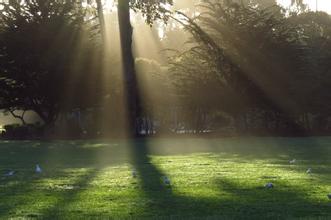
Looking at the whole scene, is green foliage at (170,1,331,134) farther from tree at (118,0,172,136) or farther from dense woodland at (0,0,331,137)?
tree at (118,0,172,136)

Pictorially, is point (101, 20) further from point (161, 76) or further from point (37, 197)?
point (37, 197)

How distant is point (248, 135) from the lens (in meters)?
36.0

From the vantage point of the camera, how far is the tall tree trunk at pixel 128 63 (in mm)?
33250

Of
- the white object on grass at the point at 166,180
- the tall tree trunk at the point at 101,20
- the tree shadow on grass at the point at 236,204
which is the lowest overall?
the tree shadow on grass at the point at 236,204

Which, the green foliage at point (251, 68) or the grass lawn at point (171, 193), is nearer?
the grass lawn at point (171, 193)

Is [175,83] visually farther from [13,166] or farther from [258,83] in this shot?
[13,166]

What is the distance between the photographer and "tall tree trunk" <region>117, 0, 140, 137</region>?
33250 millimetres

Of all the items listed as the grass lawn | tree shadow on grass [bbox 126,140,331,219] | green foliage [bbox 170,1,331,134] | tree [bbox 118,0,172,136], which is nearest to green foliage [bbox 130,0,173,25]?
tree [bbox 118,0,172,136]

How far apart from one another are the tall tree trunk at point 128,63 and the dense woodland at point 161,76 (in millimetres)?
60

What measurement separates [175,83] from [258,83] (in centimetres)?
542

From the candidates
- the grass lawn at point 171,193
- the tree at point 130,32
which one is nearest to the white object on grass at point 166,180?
the grass lawn at point 171,193

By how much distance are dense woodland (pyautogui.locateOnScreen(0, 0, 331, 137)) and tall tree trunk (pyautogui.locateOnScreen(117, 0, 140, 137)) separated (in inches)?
2.4

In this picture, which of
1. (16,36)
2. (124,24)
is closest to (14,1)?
(16,36)

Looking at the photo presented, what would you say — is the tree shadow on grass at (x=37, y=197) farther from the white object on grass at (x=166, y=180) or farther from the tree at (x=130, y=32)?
the tree at (x=130, y=32)
